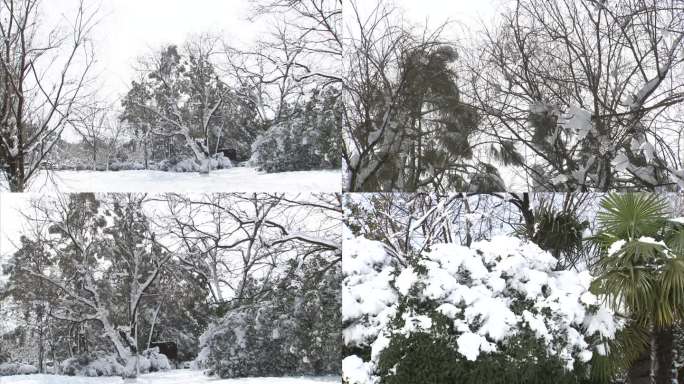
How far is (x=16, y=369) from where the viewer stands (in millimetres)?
5754

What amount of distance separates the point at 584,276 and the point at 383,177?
1.52m

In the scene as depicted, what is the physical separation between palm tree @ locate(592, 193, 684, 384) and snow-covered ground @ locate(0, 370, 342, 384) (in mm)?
2000

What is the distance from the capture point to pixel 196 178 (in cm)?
574

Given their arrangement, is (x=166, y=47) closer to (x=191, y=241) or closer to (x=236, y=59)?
(x=236, y=59)

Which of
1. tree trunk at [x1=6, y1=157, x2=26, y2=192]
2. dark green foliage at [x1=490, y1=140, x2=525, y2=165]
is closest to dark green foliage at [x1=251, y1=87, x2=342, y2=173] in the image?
dark green foliage at [x1=490, y1=140, x2=525, y2=165]

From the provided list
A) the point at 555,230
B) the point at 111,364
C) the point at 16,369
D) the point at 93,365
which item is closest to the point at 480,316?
the point at 555,230

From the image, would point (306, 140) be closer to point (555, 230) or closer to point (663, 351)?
point (555, 230)

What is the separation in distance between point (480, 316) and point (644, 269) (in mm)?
1044

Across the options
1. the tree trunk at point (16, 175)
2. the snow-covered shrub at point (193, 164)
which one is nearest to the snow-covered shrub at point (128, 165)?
the snow-covered shrub at point (193, 164)

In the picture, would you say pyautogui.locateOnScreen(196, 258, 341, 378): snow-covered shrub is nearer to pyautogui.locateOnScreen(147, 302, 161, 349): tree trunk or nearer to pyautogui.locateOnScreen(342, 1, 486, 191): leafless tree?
pyautogui.locateOnScreen(147, 302, 161, 349): tree trunk

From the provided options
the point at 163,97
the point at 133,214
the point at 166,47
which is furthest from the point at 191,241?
the point at 166,47

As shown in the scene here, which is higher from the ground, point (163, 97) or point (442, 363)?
point (163, 97)

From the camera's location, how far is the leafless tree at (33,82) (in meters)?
5.71

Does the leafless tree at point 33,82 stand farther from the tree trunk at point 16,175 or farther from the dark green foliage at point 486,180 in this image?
the dark green foliage at point 486,180
